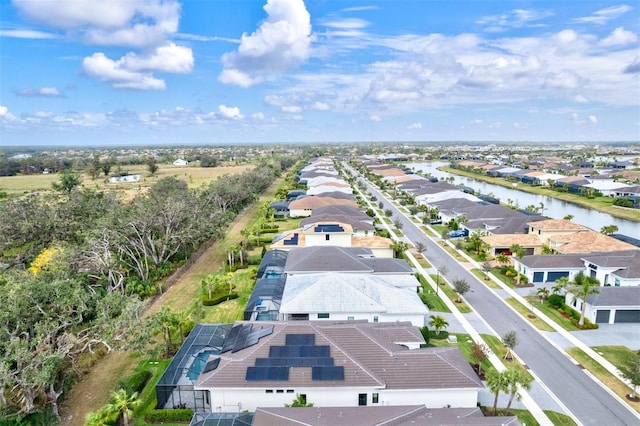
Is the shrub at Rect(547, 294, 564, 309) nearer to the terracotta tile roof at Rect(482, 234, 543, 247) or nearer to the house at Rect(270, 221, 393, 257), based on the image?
the terracotta tile roof at Rect(482, 234, 543, 247)

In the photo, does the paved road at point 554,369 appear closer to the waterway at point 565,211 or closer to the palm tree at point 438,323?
the palm tree at point 438,323

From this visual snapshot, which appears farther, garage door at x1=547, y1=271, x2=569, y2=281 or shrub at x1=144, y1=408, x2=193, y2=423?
garage door at x1=547, y1=271, x2=569, y2=281

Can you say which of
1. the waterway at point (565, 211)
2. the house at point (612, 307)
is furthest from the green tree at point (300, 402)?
the waterway at point (565, 211)

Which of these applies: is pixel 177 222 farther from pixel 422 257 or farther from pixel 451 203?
pixel 451 203

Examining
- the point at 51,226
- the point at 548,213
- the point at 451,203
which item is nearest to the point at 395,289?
the point at 51,226

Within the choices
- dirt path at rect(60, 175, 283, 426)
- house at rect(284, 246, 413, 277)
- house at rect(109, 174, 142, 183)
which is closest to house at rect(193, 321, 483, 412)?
dirt path at rect(60, 175, 283, 426)

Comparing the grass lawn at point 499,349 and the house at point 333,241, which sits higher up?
the house at point 333,241

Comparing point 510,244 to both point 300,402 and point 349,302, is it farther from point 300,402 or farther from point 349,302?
point 300,402
